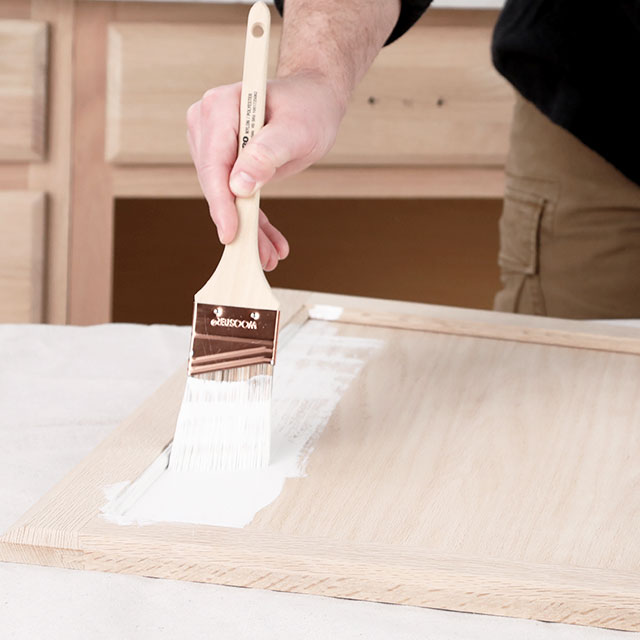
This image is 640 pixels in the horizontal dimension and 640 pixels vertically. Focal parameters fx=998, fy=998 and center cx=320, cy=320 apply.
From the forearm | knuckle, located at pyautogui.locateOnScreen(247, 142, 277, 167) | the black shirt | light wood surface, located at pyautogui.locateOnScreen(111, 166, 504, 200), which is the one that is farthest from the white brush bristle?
light wood surface, located at pyautogui.locateOnScreen(111, 166, 504, 200)

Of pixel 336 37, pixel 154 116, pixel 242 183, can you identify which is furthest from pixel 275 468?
pixel 154 116

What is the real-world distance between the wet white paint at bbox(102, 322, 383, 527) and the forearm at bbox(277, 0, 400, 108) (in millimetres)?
172

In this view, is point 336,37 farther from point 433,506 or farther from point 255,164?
point 433,506

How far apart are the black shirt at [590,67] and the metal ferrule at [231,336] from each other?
0.63 m

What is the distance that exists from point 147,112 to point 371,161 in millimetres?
343

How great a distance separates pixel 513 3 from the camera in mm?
1081

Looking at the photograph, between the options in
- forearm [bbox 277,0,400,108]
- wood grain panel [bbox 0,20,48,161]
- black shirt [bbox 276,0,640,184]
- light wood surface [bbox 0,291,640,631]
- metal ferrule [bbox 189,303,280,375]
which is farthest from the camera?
wood grain panel [bbox 0,20,48,161]

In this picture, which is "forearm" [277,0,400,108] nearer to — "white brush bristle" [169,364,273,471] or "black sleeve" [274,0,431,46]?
"black sleeve" [274,0,431,46]

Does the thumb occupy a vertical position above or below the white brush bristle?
above

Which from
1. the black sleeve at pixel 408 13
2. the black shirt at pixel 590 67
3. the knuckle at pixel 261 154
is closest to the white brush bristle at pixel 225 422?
the knuckle at pixel 261 154

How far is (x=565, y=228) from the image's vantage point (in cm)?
110

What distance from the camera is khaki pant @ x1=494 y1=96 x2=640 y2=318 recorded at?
107cm

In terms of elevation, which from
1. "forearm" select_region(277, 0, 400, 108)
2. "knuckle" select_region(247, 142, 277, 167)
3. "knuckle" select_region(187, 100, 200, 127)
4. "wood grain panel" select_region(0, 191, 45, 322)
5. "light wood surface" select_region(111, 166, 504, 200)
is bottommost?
"wood grain panel" select_region(0, 191, 45, 322)

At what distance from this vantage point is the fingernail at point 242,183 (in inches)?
20.4
